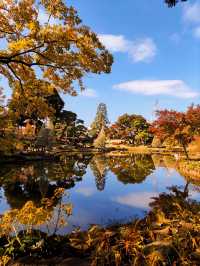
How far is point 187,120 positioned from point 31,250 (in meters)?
40.2

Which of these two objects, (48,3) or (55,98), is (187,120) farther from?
(48,3)

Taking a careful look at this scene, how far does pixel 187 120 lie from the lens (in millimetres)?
43844

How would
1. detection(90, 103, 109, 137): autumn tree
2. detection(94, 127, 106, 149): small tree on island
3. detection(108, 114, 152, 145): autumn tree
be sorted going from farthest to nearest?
detection(90, 103, 109, 137): autumn tree → detection(108, 114, 152, 145): autumn tree → detection(94, 127, 106, 149): small tree on island

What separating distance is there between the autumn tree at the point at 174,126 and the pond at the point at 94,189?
7.42 m

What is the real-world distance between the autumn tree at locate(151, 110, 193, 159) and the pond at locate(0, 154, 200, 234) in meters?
7.42

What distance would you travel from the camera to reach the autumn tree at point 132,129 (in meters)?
80.7

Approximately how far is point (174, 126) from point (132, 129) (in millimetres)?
40523

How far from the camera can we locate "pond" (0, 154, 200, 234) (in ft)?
51.3

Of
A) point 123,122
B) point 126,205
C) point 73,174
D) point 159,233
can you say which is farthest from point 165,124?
point 123,122

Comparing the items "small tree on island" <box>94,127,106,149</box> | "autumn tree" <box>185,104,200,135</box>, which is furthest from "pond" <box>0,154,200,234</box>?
"small tree on island" <box>94,127,106,149</box>

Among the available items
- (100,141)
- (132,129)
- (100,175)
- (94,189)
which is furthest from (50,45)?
(132,129)

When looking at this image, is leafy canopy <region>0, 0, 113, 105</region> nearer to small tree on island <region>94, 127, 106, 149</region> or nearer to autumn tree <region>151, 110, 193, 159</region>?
autumn tree <region>151, 110, 193, 159</region>

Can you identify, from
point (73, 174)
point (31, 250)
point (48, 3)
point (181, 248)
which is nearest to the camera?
point (181, 248)

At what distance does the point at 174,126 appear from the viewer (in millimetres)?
42000
